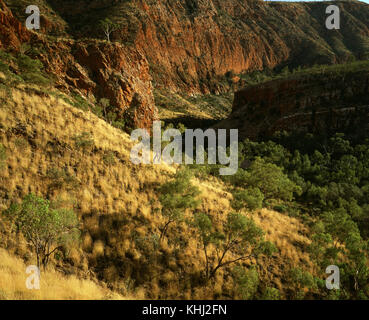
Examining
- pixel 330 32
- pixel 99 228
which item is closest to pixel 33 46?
pixel 99 228

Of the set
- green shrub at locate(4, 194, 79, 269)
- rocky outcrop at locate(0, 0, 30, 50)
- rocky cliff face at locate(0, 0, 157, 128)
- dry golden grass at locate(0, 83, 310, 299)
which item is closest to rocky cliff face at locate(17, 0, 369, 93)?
rocky cliff face at locate(0, 0, 157, 128)

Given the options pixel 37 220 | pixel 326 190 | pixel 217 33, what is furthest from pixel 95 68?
pixel 217 33

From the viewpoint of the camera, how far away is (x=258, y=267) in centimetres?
959

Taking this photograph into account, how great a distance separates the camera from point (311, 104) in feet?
168

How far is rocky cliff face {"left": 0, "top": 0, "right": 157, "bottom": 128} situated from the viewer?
3362 centimetres

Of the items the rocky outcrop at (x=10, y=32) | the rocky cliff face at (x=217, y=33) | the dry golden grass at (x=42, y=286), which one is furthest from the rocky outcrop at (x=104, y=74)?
the dry golden grass at (x=42, y=286)

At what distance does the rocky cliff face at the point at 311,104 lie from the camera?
153 feet

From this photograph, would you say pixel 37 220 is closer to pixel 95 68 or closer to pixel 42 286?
pixel 42 286

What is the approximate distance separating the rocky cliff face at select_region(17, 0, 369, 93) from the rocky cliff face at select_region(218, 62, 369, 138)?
94.4 feet

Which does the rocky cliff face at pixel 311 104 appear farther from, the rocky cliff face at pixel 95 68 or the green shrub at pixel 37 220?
the green shrub at pixel 37 220

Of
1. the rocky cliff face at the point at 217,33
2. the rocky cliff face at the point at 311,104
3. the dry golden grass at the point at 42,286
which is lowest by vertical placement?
the dry golden grass at the point at 42,286

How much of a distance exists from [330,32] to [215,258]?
18138cm

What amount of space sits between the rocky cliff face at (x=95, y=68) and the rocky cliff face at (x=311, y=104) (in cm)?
2864
